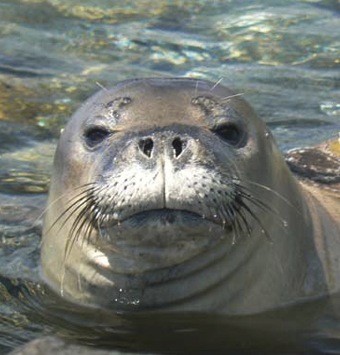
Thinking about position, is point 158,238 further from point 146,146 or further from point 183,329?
point 183,329

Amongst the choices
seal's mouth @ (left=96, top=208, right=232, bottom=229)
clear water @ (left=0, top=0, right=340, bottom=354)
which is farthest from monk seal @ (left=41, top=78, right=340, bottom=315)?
clear water @ (left=0, top=0, right=340, bottom=354)

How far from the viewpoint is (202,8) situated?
11.2 meters

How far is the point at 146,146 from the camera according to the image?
457cm

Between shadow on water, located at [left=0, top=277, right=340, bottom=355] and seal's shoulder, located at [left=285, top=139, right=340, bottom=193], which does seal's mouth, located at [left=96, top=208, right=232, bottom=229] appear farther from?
seal's shoulder, located at [left=285, top=139, right=340, bottom=193]

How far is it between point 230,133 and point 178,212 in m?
0.68

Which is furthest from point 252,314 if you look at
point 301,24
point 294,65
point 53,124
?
point 301,24

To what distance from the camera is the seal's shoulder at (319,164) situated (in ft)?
21.0

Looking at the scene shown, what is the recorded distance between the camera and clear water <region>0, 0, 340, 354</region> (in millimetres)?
4988

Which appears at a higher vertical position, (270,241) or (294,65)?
(294,65)

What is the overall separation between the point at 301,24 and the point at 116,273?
5.94m

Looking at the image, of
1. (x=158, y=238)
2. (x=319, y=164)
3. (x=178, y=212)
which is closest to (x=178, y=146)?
(x=178, y=212)

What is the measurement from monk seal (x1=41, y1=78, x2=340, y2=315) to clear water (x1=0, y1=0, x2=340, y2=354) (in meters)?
0.12

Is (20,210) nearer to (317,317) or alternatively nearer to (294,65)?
(317,317)

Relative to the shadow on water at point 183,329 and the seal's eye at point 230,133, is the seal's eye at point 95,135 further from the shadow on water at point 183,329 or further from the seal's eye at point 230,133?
the shadow on water at point 183,329
